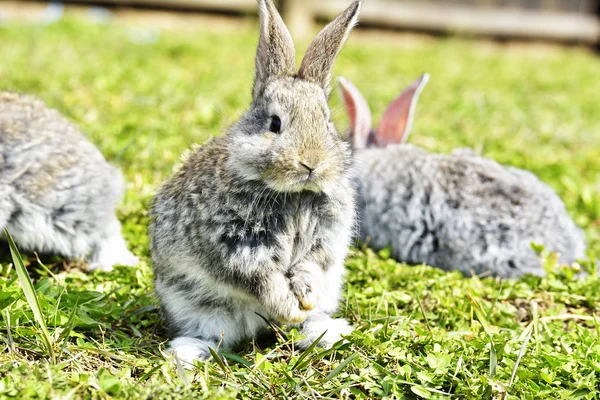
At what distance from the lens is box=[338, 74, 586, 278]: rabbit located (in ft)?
16.9

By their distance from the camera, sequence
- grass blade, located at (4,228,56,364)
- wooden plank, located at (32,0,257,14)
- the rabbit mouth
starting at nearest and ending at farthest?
grass blade, located at (4,228,56,364) → the rabbit mouth → wooden plank, located at (32,0,257,14)

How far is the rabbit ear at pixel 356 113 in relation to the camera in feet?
20.5

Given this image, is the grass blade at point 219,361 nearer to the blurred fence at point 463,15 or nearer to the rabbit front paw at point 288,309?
the rabbit front paw at point 288,309

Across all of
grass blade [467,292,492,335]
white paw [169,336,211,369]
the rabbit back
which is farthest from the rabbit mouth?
the rabbit back

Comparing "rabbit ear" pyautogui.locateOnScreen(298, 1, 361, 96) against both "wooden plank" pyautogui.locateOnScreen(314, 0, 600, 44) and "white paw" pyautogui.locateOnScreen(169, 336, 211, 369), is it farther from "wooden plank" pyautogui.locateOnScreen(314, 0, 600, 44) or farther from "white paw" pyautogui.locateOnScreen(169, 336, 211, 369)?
"wooden plank" pyautogui.locateOnScreen(314, 0, 600, 44)

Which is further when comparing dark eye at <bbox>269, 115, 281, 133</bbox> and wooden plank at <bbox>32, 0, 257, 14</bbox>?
wooden plank at <bbox>32, 0, 257, 14</bbox>

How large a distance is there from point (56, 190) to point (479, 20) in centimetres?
1134

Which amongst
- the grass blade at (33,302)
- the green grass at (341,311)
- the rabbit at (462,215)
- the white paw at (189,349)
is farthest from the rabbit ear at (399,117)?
the grass blade at (33,302)

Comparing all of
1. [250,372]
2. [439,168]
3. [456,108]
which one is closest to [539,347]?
[250,372]

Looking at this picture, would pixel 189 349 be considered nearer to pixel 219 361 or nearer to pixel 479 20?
pixel 219 361

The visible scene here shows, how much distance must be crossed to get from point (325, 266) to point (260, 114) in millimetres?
831

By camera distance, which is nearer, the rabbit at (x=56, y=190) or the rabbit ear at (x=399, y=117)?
the rabbit at (x=56, y=190)

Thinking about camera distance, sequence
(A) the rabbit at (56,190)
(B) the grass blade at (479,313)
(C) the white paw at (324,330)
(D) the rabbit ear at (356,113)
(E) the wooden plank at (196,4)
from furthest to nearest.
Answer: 1. (E) the wooden plank at (196,4)
2. (D) the rabbit ear at (356,113)
3. (A) the rabbit at (56,190)
4. (B) the grass blade at (479,313)
5. (C) the white paw at (324,330)

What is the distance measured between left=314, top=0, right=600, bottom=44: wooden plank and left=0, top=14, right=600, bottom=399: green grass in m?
5.56
